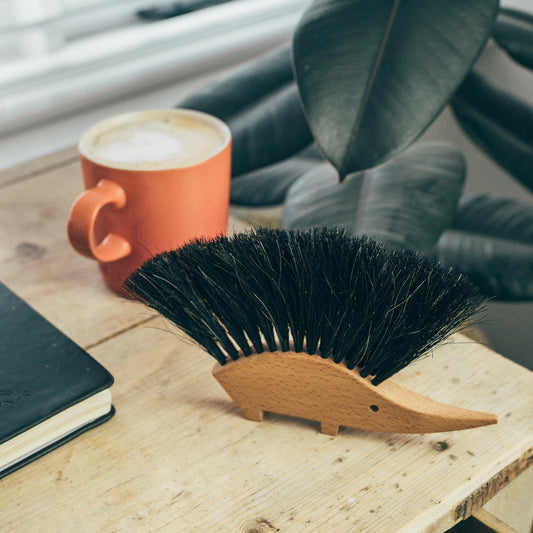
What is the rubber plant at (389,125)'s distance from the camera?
478mm

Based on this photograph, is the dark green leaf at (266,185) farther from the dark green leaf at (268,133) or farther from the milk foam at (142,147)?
the milk foam at (142,147)

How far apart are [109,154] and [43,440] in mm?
232

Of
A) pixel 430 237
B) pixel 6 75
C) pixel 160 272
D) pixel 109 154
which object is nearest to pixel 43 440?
pixel 160 272

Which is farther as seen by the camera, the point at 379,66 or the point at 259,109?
the point at 259,109

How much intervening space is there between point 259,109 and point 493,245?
12.4 inches

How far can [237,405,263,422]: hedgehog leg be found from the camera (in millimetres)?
404

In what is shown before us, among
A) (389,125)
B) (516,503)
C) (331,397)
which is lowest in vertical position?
(516,503)

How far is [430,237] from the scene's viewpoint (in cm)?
58

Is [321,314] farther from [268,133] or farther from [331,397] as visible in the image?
[268,133]

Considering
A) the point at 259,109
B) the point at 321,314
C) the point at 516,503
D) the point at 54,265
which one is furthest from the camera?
the point at 259,109

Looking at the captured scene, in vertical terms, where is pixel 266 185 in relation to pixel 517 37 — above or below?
below

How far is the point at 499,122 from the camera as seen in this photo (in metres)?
0.76

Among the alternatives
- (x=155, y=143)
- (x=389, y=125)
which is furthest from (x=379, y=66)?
(x=155, y=143)

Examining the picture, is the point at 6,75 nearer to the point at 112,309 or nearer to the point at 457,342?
the point at 112,309
